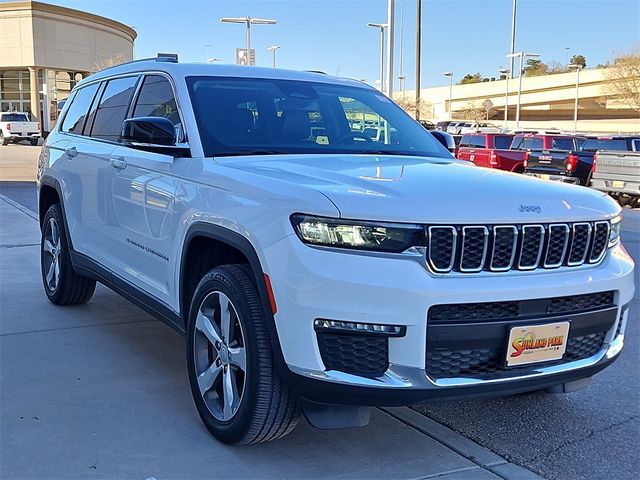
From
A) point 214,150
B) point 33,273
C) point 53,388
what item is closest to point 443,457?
point 214,150

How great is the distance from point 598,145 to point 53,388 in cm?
1686

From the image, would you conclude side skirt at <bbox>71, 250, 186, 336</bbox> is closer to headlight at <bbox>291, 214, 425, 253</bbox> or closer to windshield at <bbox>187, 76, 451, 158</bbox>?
windshield at <bbox>187, 76, 451, 158</bbox>

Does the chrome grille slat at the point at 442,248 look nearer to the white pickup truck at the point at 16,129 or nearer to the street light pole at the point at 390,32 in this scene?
the street light pole at the point at 390,32

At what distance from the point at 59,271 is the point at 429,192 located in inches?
158

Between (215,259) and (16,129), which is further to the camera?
(16,129)

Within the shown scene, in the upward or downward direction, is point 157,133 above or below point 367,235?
above

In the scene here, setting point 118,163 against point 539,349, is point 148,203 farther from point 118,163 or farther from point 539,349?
point 539,349

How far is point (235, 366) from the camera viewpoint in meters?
3.46

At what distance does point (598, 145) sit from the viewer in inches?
720

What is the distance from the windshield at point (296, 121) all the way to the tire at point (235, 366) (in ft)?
2.88

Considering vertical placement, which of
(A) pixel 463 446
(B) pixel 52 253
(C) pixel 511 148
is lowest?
(A) pixel 463 446

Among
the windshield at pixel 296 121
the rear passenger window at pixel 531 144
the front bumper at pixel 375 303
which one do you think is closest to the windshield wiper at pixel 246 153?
the windshield at pixel 296 121

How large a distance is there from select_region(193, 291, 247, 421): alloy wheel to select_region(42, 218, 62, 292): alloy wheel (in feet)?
9.23

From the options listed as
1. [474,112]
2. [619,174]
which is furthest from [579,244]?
[474,112]
